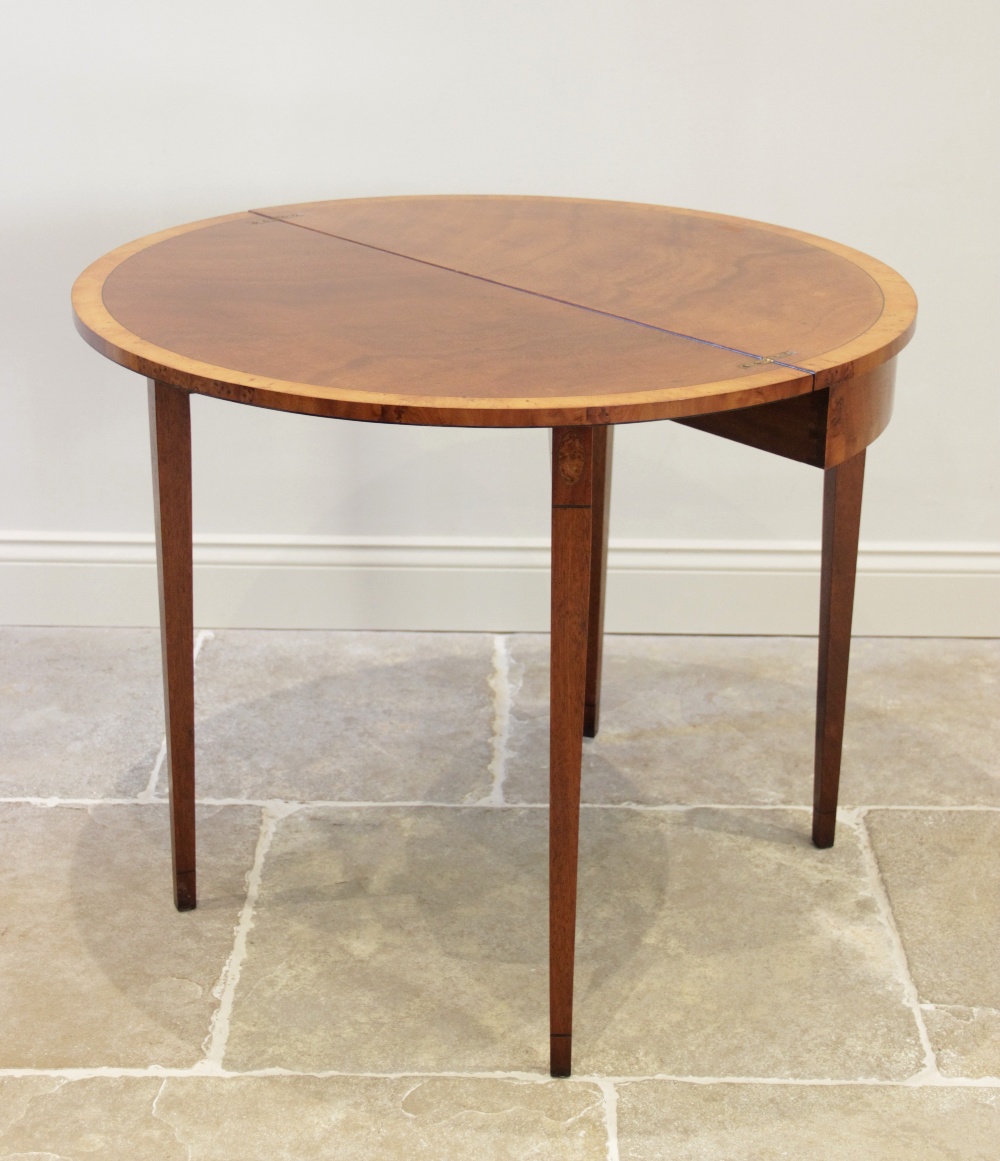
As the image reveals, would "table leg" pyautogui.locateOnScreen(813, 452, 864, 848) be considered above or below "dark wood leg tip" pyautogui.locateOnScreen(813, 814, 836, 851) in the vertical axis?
above

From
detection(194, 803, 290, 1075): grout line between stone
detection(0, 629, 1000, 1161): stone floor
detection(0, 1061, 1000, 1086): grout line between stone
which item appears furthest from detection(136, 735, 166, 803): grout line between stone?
detection(0, 1061, 1000, 1086): grout line between stone

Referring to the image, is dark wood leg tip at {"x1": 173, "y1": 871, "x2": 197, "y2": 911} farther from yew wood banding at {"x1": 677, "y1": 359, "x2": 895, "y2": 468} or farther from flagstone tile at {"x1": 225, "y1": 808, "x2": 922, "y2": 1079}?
yew wood banding at {"x1": 677, "y1": 359, "x2": 895, "y2": 468}

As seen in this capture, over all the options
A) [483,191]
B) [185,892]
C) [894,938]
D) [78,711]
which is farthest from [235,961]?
[483,191]

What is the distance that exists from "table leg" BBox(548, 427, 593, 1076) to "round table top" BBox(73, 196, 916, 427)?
0.28ft

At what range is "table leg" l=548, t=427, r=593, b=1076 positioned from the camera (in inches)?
51.4

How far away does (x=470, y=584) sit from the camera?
2555mm

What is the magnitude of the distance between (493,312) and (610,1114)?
877 mm

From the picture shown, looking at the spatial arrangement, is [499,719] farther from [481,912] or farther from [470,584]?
[481,912]

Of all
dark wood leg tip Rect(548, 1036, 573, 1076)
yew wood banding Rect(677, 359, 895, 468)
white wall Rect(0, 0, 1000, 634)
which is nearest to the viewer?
yew wood banding Rect(677, 359, 895, 468)

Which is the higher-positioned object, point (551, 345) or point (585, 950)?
point (551, 345)

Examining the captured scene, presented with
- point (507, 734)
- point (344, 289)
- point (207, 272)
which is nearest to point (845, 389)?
point (344, 289)

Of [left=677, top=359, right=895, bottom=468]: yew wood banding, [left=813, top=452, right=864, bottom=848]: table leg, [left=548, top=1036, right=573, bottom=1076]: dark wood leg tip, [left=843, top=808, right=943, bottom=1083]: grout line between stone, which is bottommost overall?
[left=843, top=808, right=943, bottom=1083]: grout line between stone

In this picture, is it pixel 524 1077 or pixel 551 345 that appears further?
pixel 524 1077

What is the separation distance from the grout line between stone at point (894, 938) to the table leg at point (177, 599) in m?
0.91
